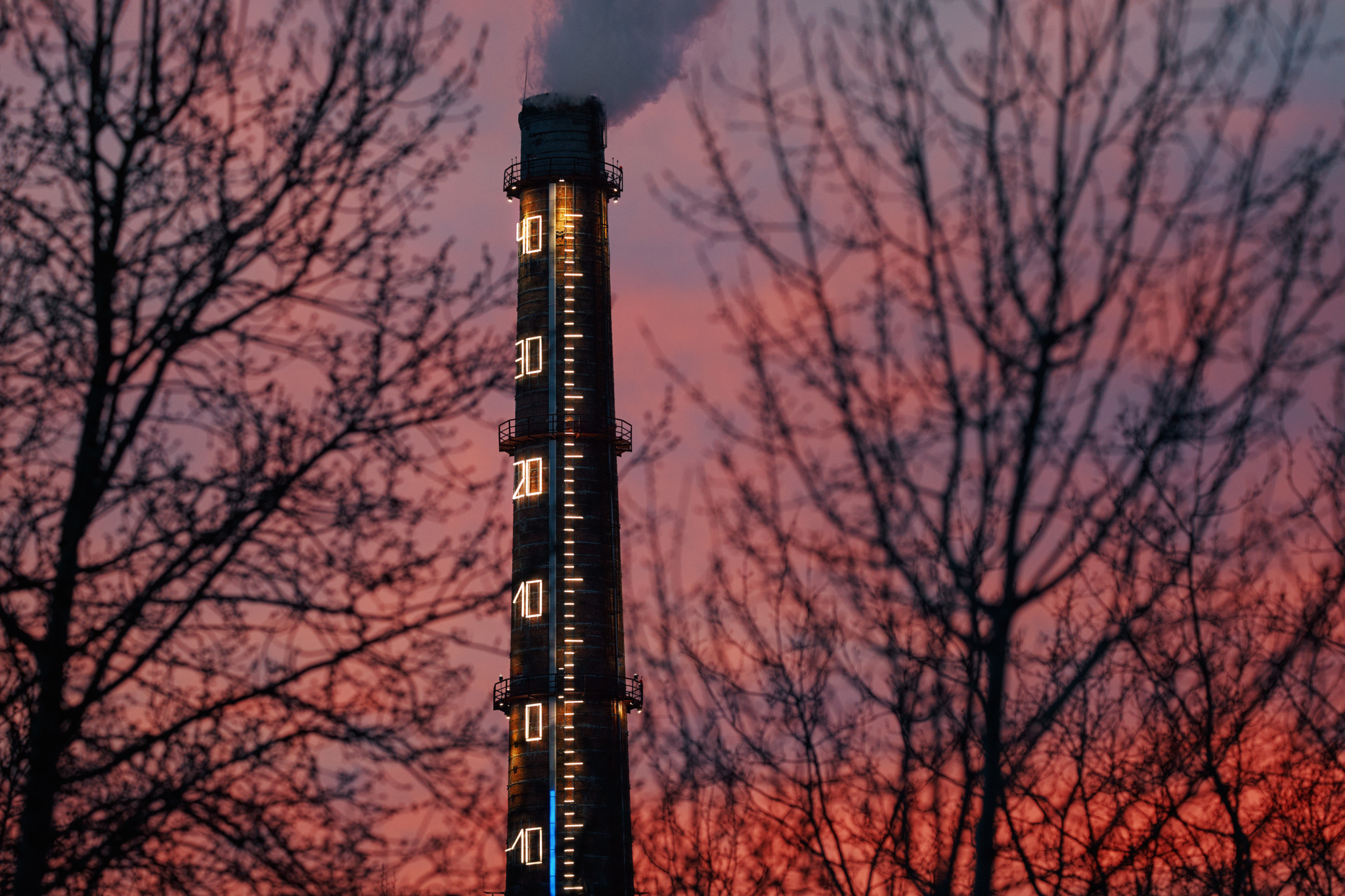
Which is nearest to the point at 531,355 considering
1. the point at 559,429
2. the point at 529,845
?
the point at 559,429

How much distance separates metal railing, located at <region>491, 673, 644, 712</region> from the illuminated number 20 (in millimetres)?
15061

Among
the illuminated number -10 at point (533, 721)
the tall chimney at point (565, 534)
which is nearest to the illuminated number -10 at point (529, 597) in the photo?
the tall chimney at point (565, 534)

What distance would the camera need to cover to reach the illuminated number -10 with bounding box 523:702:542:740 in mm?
46594

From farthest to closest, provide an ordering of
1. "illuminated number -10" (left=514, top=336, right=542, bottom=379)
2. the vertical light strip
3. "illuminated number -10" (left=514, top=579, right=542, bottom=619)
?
"illuminated number -10" (left=514, top=336, right=542, bottom=379) → "illuminated number -10" (left=514, top=579, right=542, bottom=619) → the vertical light strip

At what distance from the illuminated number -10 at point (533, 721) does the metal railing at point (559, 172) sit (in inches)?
734

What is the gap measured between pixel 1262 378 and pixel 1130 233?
44.6 inches

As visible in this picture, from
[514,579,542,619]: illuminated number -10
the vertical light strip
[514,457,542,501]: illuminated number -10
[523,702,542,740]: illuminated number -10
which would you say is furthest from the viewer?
[514,457,542,501]: illuminated number -10

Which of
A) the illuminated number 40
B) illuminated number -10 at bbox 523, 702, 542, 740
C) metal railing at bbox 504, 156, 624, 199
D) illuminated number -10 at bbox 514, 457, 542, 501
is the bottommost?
the illuminated number 40

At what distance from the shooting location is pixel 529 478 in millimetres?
49188

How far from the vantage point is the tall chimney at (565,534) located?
150 ft

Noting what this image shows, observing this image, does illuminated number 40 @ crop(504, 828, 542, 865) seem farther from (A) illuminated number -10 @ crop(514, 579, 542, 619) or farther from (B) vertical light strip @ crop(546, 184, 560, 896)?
(A) illuminated number -10 @ crop(514, 579, 542, 619)

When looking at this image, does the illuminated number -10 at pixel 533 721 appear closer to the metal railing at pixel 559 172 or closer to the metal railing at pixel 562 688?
the metal railing at pixel 562 688

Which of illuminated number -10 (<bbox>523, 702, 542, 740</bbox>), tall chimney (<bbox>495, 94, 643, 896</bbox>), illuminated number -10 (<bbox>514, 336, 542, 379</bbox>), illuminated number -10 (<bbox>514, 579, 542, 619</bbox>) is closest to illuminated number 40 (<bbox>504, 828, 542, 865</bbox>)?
tall chimney (<bbox>495, 94, 643, 896</bbox>)

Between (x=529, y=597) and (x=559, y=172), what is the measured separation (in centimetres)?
1535
